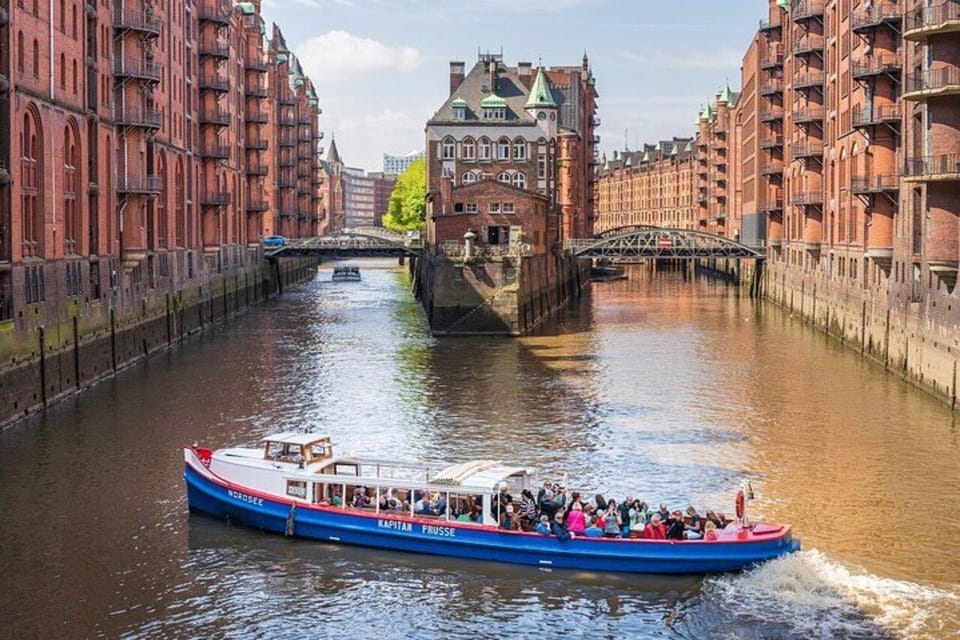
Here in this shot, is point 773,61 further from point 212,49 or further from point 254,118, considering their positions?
point 212,49

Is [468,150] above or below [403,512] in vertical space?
above

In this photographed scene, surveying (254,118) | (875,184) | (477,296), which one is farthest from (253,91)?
(875,184)

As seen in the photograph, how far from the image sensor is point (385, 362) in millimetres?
68688

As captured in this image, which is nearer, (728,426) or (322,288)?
(728,426)

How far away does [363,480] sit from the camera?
34469 mm

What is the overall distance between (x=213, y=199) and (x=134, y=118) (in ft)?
85.0

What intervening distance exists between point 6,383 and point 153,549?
16835mm

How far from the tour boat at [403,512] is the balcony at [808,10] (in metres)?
65.8

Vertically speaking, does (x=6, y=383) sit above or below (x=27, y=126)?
below

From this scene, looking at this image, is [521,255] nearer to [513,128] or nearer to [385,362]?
[385,362]

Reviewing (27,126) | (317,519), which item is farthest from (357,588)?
→ (27,126)

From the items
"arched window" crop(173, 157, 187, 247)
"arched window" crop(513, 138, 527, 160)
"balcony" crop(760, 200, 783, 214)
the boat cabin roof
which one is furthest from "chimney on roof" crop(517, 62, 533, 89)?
the boat cabin roof

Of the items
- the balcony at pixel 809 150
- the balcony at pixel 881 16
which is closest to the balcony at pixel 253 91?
the balcony at pixel 809 150

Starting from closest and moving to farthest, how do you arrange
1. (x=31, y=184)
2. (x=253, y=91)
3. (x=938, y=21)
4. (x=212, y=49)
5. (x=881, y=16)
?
(x=938, y=21)
(x=31, y=184)
(x=881, y=16)
(x=212, y=49)
(x=253, y=91)
